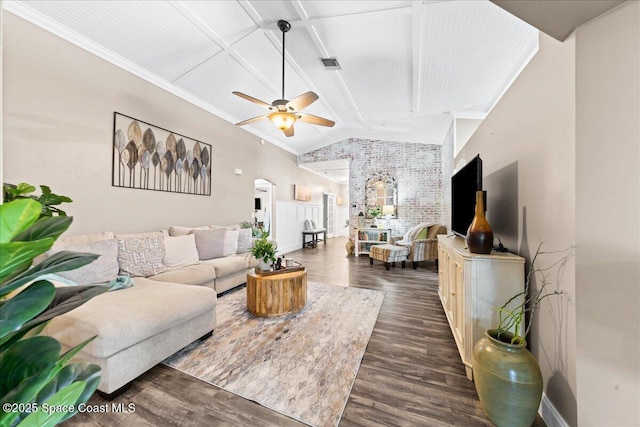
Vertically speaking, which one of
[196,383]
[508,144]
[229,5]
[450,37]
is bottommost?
[196,383]

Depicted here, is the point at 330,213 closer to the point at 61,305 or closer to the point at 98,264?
the point at 98,264

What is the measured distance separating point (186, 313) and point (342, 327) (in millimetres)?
1463

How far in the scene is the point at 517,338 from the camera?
146 centimetres

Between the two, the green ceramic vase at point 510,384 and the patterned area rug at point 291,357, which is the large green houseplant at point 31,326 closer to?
the patterned area rug at point 291,357

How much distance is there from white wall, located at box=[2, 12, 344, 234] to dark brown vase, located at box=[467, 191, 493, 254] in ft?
12.6

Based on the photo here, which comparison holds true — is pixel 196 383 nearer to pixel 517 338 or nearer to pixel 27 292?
pixel 27 292

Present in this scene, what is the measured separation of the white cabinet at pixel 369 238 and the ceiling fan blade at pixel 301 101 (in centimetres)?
418

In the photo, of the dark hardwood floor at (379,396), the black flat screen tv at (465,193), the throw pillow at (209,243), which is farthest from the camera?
the throw pillow at (209,243)

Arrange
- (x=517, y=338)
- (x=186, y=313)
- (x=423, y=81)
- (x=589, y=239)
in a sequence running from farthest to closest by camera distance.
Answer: (x=423, y=81) → (x=186, y=313) → (x=517, y=338) → (x=589, y=239)

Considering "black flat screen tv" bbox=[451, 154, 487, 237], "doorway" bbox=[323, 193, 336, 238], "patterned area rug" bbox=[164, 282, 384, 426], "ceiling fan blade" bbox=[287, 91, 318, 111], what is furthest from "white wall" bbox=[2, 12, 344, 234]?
"doorway" bbox=[323, 193, 336, 238]

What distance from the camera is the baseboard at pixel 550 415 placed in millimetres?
1378

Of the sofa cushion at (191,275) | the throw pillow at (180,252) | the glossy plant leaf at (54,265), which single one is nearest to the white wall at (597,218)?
the glossy plant leaf at (54,265)

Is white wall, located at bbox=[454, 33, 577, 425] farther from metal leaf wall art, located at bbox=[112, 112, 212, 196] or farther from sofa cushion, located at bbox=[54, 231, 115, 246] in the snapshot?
metal leaf wall art, located at bbox=[112, 112, 212, 196]

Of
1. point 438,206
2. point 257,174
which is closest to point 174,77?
point 257,174
